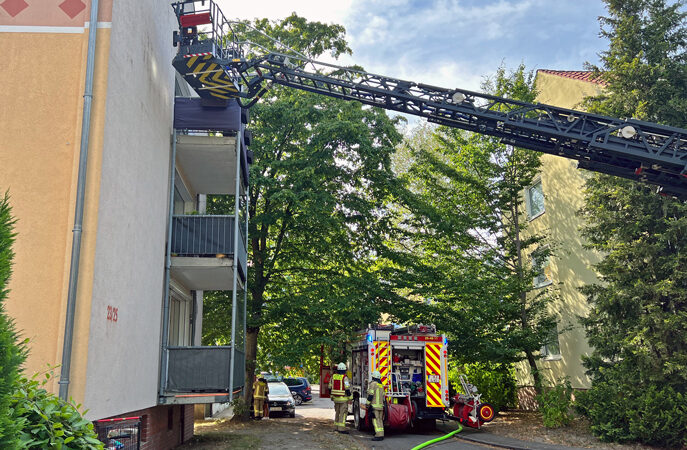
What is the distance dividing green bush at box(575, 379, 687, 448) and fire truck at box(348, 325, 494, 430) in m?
3.64

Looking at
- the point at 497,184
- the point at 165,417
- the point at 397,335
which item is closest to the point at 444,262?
the point at 497,184

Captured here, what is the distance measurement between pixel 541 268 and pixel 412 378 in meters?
8.07

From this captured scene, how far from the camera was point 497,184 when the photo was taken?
2081 cm

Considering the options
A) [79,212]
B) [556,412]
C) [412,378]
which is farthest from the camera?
[412,378]

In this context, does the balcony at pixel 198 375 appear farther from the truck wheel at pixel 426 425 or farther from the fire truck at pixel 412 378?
the truck wheel at pixel 426 425

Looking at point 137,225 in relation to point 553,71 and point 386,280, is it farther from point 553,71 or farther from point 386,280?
point 553,71

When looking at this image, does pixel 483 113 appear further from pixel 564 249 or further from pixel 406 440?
pixel 564 249

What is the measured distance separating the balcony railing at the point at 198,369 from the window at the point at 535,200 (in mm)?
16405

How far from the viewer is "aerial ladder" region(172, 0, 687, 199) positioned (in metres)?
11.2

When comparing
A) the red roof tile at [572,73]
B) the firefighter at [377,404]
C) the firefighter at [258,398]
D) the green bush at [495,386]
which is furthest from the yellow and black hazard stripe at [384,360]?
the red roof tile at [572,73]

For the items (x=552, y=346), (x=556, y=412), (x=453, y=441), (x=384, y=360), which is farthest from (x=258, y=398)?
(x=552, y=346)

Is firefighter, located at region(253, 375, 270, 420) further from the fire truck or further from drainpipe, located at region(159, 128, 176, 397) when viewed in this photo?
drainpipe, located at region(159, 128, 176, 397)

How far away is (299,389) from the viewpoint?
108ft

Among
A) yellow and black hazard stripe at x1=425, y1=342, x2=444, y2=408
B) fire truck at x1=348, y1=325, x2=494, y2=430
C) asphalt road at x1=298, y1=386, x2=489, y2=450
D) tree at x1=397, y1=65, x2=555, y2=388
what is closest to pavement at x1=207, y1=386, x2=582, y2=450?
asphalt road at x1=298, y1=386, x2=489, y2=450
